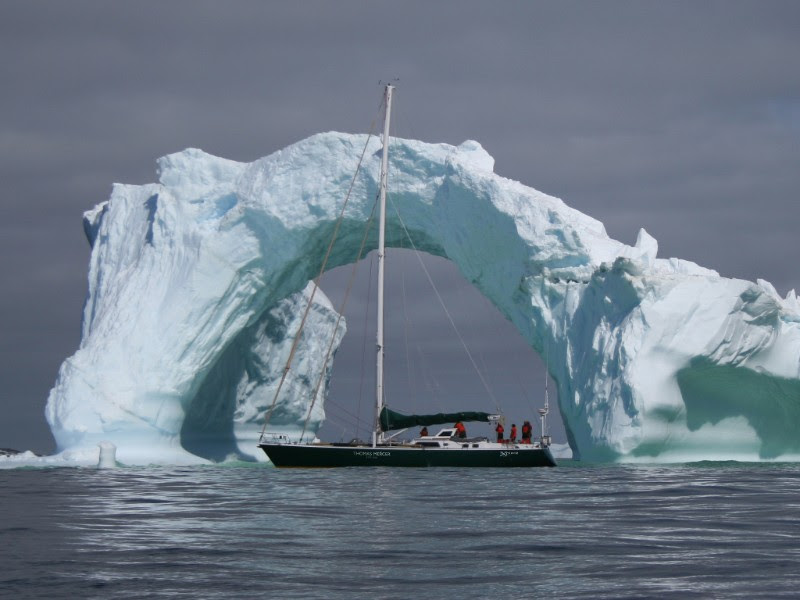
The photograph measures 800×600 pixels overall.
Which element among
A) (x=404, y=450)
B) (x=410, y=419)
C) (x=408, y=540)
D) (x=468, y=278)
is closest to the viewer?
(x=408, y=540)

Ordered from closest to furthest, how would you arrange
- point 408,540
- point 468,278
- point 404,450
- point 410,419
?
point 408,540 < point 404,450 < point 410,419 < point 468,278

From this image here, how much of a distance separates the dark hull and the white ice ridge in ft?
6.07

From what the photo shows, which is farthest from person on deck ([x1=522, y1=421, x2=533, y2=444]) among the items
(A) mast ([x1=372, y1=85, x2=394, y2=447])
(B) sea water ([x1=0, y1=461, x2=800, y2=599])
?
(B) sea water ([x1=0, y1=461, x2=800, y2=599])

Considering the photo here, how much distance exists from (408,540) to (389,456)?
13438 millimetres

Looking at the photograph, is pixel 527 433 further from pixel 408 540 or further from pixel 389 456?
pixel 408 540

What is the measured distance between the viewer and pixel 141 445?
2559 centimetres

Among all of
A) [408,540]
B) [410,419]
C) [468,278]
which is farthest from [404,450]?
[408,540]

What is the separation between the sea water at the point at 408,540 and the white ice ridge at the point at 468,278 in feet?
19.1

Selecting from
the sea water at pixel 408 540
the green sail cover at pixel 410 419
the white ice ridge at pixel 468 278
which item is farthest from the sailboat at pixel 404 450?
the sea water at pixel 408 540

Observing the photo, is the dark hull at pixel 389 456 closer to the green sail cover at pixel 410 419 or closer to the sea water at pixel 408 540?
the green sail cover at pixel 410 419

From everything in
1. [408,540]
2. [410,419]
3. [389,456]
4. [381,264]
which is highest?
[381,264]

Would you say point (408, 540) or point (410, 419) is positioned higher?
point (410, 419)

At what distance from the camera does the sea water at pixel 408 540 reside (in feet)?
24.7

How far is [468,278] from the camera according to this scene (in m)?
27.6
